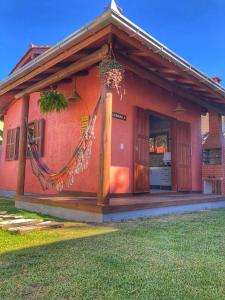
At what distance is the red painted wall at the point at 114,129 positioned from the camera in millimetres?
5254

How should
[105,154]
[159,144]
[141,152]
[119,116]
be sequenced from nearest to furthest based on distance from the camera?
[105,154], [119,116], [141,152], [159,144]

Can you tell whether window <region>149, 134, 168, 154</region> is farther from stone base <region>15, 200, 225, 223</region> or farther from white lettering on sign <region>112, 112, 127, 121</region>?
white lettering on sign <region>112, 112, 127, 121</region>

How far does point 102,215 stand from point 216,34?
1020 centimetres

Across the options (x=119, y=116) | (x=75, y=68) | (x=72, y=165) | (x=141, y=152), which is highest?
(x=75, y=68)

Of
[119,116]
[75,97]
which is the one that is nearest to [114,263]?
→ [119,116]

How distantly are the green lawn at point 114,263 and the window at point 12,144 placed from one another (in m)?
4.86

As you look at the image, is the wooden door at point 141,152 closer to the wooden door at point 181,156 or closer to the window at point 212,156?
the wooden door at point 181,156

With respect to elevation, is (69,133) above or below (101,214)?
above

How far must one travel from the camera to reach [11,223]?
3553 mm

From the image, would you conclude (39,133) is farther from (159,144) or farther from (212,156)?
(212,156)

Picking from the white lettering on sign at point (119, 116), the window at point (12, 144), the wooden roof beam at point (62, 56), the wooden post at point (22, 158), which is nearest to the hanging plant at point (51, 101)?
the wooden roof beam at point (62, 56)

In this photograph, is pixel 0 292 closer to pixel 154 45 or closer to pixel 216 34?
pixel 154 45

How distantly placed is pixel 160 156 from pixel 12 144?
442 cm

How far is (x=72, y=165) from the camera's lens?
424 cm
